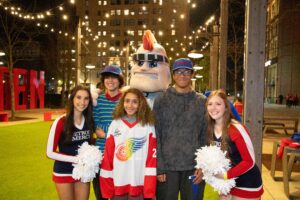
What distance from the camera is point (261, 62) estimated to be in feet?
14.3

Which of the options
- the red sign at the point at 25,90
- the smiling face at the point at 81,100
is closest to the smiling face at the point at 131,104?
the smiling face at the point at 81,100

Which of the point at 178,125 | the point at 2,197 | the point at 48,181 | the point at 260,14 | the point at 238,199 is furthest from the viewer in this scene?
the point at 48,181

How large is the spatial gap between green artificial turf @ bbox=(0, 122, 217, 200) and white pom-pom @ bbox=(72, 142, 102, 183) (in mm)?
2519

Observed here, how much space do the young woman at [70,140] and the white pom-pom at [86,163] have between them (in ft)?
0.28

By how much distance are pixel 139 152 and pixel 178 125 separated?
0.58 m

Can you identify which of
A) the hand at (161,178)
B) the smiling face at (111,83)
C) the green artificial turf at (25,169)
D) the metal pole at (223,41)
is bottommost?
the green artificial turf at (25,169)

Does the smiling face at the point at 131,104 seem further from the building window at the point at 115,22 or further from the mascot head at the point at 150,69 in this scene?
the building window at the point at 115,22

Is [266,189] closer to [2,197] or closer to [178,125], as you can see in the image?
[178,125]

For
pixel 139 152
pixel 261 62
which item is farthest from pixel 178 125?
pixel 261 62

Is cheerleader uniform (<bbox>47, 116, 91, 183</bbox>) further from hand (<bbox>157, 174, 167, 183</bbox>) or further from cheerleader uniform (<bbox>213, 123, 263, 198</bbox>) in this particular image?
cheerleader uniform (<bbox>213, 123, 263, 198</bbox>)

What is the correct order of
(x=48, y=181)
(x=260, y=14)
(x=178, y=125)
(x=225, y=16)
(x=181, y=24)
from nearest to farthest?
(x=178, y=125) < (x=260, y=14) < (x=48, y=181) < (x=225, y=16) < (x=181, y=24)

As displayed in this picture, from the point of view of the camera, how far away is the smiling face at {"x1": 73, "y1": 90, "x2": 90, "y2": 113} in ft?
12.7

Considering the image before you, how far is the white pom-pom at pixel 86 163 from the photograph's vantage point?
353 cm

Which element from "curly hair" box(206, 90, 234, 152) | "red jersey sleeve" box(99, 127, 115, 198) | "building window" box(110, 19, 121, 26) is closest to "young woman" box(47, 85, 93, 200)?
"red jersey sleeve" box(99, 127, 115, 198)
